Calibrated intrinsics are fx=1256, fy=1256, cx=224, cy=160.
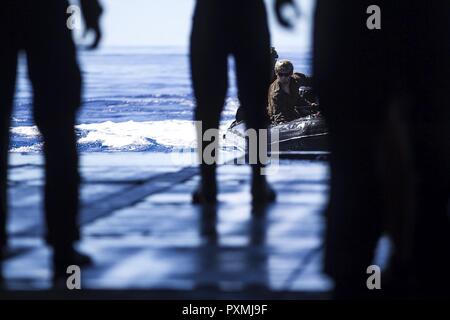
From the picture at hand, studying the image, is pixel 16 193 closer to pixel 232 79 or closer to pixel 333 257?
pixel 232 79

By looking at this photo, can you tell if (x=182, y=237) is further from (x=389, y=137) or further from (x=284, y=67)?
(x=389, y=137)

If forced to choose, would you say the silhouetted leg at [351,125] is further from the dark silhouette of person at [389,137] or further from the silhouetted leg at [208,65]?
the silhouetted leg at [208,65]

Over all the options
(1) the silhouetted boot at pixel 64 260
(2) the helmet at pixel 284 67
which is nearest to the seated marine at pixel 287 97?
(2) the helmet at pixel 284 67

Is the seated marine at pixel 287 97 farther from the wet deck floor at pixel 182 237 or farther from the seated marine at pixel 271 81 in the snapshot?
the wet deck floor at pixel 182 237

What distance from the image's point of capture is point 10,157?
12.9ft

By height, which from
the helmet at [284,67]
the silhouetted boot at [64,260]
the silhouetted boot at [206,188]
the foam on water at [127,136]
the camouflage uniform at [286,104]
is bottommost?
the silhouetted boot at [64,260]

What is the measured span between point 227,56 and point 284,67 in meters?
0.18

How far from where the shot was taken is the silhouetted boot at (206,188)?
393 centimetres

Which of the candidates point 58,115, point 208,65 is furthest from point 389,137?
point 58,115

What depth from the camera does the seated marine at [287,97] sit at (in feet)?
12.6

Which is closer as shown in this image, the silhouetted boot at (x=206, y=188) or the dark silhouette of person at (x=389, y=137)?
the dark silhouette of person at (x=389, y=137)

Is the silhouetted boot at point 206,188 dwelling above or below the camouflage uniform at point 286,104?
below

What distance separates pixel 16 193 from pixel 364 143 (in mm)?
1101

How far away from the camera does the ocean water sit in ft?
12.7
